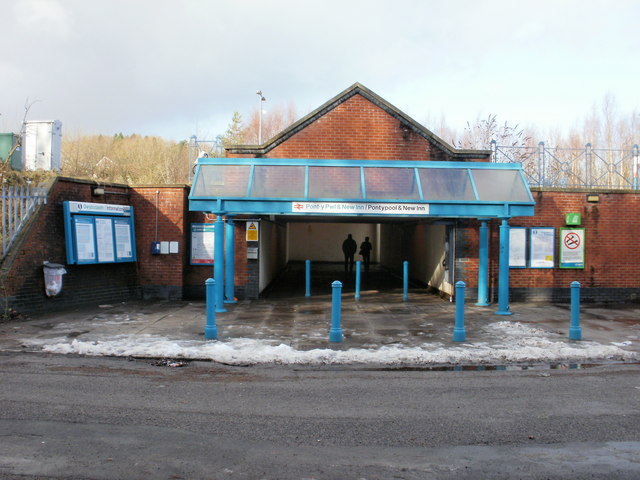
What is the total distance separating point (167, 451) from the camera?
4.31 metres

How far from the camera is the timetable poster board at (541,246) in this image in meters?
14.1

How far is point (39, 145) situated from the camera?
53.9 ft

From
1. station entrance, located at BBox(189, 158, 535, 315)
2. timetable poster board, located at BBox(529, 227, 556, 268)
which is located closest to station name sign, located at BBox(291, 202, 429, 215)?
station entrance, located at BBox(189, 158, 535, 315)

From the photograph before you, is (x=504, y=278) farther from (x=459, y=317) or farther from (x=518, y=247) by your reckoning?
(x=459, y=317)

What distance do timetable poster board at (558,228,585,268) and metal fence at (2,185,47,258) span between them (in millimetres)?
13434

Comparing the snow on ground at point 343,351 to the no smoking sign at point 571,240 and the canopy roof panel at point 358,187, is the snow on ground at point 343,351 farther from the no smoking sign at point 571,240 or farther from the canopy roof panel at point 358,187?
the no smoking sign at point 571,240

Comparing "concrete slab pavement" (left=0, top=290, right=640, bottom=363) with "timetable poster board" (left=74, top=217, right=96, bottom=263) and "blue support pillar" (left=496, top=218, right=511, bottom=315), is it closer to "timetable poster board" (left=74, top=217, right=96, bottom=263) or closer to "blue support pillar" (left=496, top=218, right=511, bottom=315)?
"blue support pillar" (left=496, top=218, right=511, bottom=315)

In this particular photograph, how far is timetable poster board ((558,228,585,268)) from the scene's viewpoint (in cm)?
1425

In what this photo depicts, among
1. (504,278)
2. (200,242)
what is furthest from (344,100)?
(504,278)

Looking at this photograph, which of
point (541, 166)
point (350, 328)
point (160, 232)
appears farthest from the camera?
point (541, 166)

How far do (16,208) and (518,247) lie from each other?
41.4 feet

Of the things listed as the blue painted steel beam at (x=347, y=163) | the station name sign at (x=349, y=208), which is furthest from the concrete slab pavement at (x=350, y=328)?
the blue painted steel beam at (x=347, y=163)

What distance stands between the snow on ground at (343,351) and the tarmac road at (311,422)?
15.5 inches

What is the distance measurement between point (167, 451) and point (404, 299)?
10.7m
